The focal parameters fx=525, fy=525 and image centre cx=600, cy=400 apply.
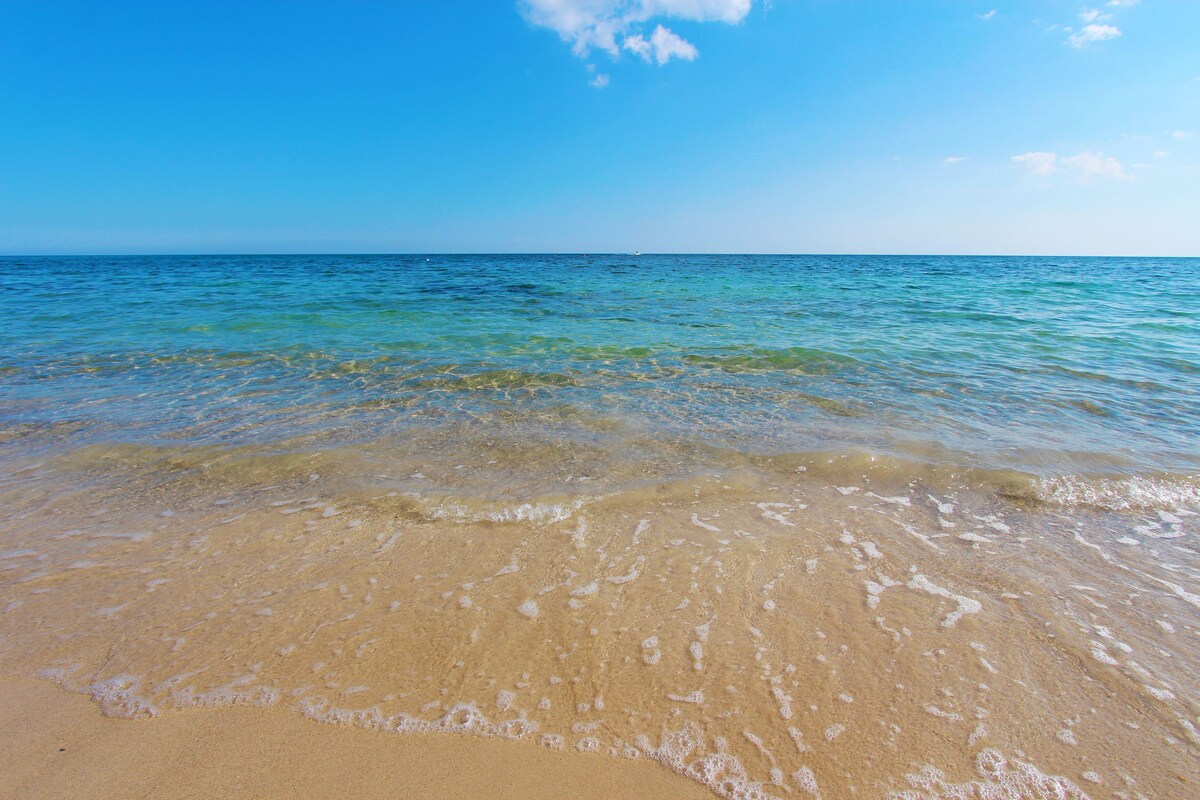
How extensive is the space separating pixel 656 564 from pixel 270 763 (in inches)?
77.7

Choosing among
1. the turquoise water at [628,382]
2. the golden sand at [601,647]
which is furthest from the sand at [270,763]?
the turquoise water at [628,382]

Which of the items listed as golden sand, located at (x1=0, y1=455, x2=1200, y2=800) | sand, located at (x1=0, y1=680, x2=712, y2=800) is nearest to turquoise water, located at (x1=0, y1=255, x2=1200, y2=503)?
golden sand, located at (x1=0, y1=455, x2=1200, y2=800)

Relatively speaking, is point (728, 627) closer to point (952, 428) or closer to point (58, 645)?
point (58, 645)

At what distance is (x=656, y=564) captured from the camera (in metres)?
3.10

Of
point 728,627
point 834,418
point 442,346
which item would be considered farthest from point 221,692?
point 442,346

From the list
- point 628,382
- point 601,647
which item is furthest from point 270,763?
point 628,382

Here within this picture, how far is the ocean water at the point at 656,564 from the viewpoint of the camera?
2055mm

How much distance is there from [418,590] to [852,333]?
437 inches

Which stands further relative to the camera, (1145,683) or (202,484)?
(202,484)

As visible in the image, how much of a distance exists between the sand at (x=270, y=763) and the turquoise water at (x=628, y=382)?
293 centimetres

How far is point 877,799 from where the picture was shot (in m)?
1.76

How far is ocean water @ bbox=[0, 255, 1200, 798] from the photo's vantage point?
6.74 feet

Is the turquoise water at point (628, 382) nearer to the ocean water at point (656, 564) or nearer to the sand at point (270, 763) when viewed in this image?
the ocean water at point (656, 564)

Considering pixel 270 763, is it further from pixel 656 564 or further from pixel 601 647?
pixel 656 564
